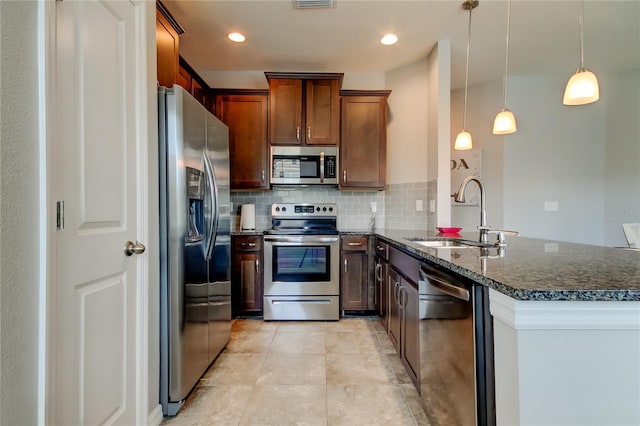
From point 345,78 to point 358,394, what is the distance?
131 inches

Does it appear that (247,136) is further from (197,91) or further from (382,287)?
(382,287)

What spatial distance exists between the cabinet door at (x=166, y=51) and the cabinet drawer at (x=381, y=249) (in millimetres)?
2103

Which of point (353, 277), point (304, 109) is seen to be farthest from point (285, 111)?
point (353, 277)

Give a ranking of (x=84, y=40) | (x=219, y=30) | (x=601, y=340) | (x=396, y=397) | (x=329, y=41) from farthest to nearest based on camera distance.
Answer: (x=329, y=41) → (x=219, y=30) → (x=396, y=397) → (x=84, y=40) → (x=601, y=340)

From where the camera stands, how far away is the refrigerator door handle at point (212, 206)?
1959mm

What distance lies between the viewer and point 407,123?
3344 millimetres

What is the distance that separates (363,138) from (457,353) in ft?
8.39

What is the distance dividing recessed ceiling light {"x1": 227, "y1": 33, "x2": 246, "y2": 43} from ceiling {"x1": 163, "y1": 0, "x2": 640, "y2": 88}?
0.21ft

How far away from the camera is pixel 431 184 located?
9.93 ft

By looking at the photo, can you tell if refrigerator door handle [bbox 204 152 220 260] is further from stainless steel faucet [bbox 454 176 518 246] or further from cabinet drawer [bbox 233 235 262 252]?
stainless steel faucet [bbox 454 176 518 246]

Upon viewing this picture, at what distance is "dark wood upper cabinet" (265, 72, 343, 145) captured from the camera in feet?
10.4

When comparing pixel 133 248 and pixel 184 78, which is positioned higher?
pixel 184 78

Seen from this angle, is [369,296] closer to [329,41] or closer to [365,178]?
[365,178]

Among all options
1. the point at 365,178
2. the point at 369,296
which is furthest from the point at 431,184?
the point at 369,296
